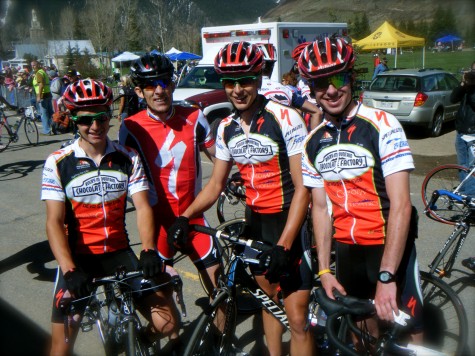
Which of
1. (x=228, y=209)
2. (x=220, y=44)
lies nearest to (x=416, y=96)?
(x=220, y=44)

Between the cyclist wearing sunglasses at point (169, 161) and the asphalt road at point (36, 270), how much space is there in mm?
983

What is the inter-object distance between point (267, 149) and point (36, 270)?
13.0 feet

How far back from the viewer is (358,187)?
2.59 metres

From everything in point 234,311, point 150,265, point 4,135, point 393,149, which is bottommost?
point 234,311

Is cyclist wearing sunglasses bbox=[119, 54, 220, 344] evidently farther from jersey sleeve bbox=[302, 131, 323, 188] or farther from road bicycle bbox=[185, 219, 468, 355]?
jersey sleeve bbox=[302, 131, 323, 188]

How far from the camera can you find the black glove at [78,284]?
253 cm

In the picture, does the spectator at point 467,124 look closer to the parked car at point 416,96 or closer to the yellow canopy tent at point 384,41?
the parked car at point 416,96

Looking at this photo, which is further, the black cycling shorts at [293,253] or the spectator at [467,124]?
the spectator at [467,124]

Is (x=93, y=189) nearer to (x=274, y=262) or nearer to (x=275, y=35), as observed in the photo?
(x=274, y=262)

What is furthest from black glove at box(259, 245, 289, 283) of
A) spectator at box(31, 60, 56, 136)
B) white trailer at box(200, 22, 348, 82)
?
spectator at box(31, 60, 56, 136)

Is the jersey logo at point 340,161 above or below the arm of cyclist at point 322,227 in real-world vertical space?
above

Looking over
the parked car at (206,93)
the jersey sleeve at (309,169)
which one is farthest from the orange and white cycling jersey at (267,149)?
the parked car at (206,93)

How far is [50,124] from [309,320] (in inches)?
606

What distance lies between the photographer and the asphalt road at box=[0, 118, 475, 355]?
2.27 metres
